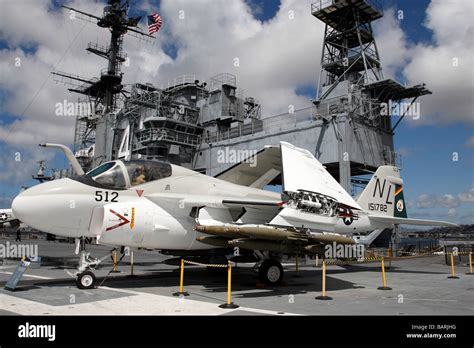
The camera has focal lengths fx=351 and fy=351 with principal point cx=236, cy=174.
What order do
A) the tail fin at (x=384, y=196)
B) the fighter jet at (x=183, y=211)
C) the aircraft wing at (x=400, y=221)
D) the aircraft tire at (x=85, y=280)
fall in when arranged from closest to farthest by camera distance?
the fighter jet at (x=183, y=211) < the aircraft tire at (x=85, y=280) < the aircraft wing at (x=400, y=221) < the tail fin at (x=384, y=196)

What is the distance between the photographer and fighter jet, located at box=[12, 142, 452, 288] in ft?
32.1

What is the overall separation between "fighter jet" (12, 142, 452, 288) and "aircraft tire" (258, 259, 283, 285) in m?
0.03

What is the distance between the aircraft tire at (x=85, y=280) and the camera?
9.92 metres

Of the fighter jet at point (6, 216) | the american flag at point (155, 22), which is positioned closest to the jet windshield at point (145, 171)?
the fighter jet at point (6, 216)

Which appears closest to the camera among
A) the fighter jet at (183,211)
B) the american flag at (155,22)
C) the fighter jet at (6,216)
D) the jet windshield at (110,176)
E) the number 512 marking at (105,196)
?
the fighter jet at (183,211)

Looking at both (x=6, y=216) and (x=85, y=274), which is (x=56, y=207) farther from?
(x=6, y=216)

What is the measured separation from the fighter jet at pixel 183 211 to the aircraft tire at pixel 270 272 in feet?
0.10

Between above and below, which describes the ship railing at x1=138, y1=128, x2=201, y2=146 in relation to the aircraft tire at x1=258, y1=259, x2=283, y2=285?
above

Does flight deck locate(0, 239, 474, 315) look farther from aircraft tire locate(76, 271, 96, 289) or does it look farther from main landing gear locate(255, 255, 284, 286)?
main landing gear locate(255, 255, 284, 286)

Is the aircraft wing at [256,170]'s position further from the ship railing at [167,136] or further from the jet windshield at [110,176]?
the ship railing at [167,136]

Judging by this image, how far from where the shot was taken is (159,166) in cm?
1134

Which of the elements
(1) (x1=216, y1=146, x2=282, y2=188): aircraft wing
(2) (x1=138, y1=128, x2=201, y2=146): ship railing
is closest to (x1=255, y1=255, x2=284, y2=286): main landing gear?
(1) (x1=216, y1=146, x2=282, y2=188): aircraft wing

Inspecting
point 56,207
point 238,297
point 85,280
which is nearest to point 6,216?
point 85,280
